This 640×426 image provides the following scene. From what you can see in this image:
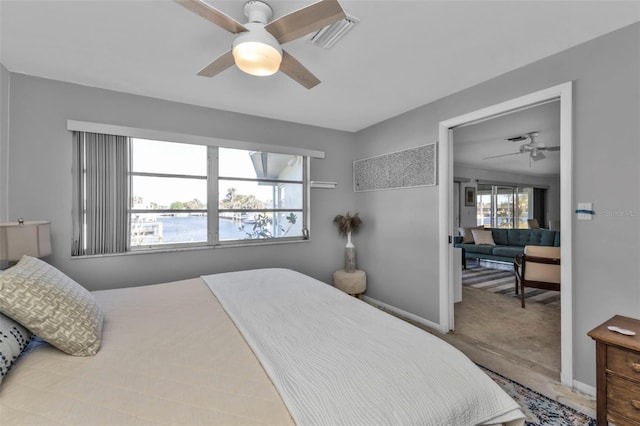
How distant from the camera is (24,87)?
244 centimetres

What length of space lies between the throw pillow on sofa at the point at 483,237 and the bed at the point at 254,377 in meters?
6.34

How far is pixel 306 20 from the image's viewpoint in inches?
54.8

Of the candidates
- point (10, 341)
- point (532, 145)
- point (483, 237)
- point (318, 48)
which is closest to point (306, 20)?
point (318, 48)

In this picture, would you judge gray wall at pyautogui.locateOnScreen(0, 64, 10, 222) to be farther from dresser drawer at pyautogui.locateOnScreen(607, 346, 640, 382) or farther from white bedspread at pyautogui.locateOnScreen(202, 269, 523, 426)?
dresser drawer at pyautogui.locateOnScreen(607, 346, 640, 382)

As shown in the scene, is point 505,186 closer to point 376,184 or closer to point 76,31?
point 376,184

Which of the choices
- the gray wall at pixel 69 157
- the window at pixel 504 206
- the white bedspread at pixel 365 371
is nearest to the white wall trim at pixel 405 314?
the gray wall at pixel 69 157

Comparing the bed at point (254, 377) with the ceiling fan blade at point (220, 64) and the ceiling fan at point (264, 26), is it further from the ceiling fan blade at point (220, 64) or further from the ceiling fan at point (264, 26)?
the ceiling fan blade at point (220, 64)

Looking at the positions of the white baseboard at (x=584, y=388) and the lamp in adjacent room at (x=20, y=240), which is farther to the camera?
the white baseboard at (x=584, y=388)

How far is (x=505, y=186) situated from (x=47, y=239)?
9.64 metres

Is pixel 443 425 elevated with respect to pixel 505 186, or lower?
lower

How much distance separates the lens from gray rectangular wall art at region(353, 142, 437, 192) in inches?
124

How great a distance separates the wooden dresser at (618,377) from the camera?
153 cm

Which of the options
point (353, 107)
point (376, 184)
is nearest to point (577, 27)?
point (353, 107)

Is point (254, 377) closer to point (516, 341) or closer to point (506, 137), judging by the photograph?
point (516, 341)
